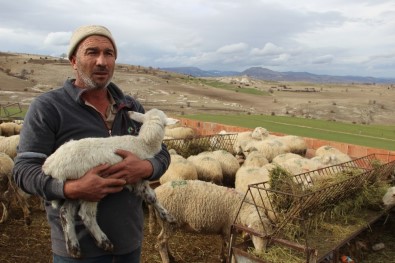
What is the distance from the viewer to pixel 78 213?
2.50 metres

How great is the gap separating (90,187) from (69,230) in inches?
13.7

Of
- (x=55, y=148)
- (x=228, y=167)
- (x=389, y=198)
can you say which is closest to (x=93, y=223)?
(x=55, y=148)

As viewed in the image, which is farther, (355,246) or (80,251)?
(355,246)

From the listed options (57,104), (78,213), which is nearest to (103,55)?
(57,104)

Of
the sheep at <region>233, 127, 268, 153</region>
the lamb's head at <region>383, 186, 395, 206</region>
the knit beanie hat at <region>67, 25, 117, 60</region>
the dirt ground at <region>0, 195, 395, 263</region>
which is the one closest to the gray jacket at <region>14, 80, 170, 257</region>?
the knit beanie hat at <region>67, 25, 117, 60</region>

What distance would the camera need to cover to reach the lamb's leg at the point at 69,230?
8.04 feet

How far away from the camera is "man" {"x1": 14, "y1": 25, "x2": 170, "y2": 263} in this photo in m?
2.40

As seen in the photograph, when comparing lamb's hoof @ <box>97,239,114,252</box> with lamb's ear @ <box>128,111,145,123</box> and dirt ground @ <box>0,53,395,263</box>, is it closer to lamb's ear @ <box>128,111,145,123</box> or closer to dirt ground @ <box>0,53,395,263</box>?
lamb's ear @ <box>128,111,145,123</box>

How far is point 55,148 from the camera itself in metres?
2.58

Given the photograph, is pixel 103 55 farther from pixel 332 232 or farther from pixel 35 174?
pixel 332 232

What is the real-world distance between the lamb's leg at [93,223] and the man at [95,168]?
73 millimetres

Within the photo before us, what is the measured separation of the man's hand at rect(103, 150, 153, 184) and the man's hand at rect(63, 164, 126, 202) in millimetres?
79

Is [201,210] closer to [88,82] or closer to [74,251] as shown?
[74,251]

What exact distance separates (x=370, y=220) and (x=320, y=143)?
7.47 metres
